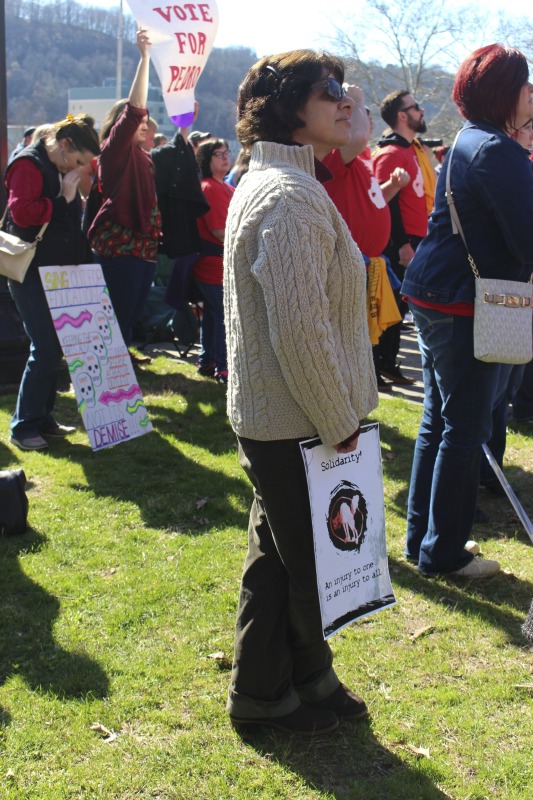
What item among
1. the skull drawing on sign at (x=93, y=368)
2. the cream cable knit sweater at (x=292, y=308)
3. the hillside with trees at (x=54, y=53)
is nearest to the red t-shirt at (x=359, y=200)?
the skull drawing on sign at (x=93, y=368)

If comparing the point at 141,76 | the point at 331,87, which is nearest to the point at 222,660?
the point at 331,87

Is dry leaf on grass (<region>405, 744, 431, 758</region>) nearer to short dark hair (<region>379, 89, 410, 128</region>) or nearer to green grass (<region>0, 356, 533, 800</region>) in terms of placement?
green grass (<region>0, 356, 533, 800</region>)

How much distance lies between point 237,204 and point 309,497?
2.90 feet

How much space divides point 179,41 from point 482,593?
435 centimetres

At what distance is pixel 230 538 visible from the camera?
Answer: 14.5 ft

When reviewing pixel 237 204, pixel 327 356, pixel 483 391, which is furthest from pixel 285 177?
pixel 483 391

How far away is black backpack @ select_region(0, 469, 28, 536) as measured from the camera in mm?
4312

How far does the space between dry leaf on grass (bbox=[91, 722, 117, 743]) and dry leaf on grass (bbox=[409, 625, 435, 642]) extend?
1.27 m

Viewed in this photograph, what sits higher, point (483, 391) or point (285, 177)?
point (285, 177)

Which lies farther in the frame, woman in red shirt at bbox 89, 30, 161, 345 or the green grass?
woman in red shirt at bbox 89, 30, 161, 345

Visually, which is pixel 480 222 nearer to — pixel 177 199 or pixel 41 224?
pixel 41 224

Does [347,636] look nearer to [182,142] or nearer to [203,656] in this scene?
[203,656]

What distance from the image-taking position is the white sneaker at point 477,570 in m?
3.91

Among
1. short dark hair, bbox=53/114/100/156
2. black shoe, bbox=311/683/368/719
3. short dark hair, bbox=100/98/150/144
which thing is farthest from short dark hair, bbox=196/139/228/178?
black shoe, bbox=311/683/368/719
